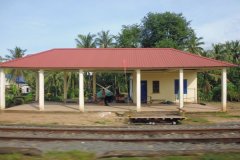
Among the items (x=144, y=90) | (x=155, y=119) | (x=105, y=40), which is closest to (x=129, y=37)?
(x=105, y=40)

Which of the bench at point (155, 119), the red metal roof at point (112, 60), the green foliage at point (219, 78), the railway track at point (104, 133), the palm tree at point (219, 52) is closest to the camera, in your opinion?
the railway track at point (104, 133)

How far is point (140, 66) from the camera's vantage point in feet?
73.3

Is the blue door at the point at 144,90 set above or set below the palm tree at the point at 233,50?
below

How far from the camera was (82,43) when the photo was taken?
50844 millimetres

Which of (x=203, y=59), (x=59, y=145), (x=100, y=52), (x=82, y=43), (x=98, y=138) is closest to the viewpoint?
(x=59, y=145)

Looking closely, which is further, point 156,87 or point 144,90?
point 144,90

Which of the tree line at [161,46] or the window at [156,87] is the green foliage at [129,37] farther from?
the window at [156,87]

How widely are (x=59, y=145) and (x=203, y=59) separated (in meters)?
16.7

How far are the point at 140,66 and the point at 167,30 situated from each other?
34.4 metres

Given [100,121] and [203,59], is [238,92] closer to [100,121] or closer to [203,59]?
[203,59]

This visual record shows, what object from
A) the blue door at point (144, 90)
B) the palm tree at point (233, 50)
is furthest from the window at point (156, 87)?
the palm tree at point (233, 50)

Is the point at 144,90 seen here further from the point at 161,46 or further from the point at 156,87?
the point at 161,46

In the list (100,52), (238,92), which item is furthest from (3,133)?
(238,92)

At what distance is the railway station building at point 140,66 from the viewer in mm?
22484
